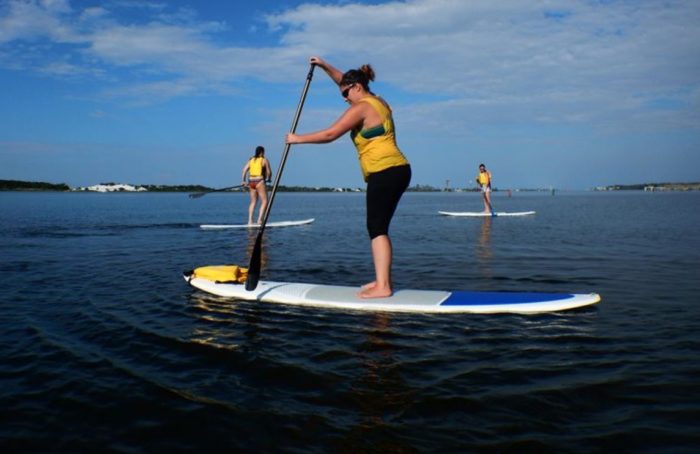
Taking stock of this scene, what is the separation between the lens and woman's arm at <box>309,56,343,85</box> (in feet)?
21.9

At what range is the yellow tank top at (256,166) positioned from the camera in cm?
1728

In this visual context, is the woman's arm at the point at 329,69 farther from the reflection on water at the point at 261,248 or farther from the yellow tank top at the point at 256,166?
the yellow tank top at the point at 256,166

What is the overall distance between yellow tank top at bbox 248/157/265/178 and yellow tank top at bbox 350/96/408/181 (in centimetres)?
1167

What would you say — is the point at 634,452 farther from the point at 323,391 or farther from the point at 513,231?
the point at 513,231

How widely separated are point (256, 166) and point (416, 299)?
1226cm

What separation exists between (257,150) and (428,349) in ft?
45.9

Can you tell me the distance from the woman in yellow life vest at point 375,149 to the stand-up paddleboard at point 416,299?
0.30 metres

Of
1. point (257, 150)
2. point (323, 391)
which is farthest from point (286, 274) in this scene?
point (257, 150)

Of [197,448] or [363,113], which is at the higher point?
[363,113]

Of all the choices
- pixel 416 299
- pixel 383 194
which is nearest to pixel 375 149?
pixel 383 194

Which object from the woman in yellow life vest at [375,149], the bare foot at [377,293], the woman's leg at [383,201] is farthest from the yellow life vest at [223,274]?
the woman's leg at [383,201]

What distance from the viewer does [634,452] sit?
108 inches

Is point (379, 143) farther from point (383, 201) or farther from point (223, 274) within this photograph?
point (223, 274)

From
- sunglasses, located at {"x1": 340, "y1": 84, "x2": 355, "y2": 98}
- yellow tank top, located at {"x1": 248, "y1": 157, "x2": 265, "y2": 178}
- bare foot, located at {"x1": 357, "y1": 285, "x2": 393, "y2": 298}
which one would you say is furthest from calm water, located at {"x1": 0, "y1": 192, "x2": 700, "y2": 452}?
yellow tank top, located at {"x1": 248, "y1": 157, "x2": 265, "y2": 178}
